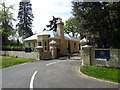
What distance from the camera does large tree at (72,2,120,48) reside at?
44.6 ft

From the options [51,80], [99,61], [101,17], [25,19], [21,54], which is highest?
[25,19]

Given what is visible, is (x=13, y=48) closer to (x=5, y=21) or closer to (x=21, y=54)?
(x=21, y=54)

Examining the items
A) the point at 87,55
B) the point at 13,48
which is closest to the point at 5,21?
the point at 13,48

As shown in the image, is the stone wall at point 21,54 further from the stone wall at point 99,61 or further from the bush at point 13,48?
the stone wall at point 99,61

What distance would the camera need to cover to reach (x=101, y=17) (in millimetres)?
13969

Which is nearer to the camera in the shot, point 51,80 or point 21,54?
point 51,80

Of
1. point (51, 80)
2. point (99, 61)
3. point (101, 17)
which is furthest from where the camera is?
point (101, 17)

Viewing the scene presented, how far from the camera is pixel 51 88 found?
7586 mm

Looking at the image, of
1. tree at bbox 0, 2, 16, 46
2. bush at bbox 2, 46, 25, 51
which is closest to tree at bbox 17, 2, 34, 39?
tree at bbox 0, 2, 16, 46

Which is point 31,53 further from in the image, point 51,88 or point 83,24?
point 51,88

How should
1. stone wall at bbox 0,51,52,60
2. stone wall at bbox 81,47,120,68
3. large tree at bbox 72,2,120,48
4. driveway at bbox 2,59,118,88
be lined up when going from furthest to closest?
stone wall at bbox 0,51,52,60
large tree at bbox 72,2,120,48
stone wall at bbox 81,47,120,68
driveway at bbox 2,59,118,88

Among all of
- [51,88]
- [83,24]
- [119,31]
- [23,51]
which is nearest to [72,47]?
[23,51]

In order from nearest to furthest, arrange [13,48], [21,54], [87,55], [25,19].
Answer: [87,55] < [21,54] < [13,48] < [25,19]

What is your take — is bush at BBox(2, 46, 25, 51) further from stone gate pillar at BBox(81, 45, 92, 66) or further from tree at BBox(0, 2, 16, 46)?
stone gate pillar at BBox(81, 45, 92, 66)
